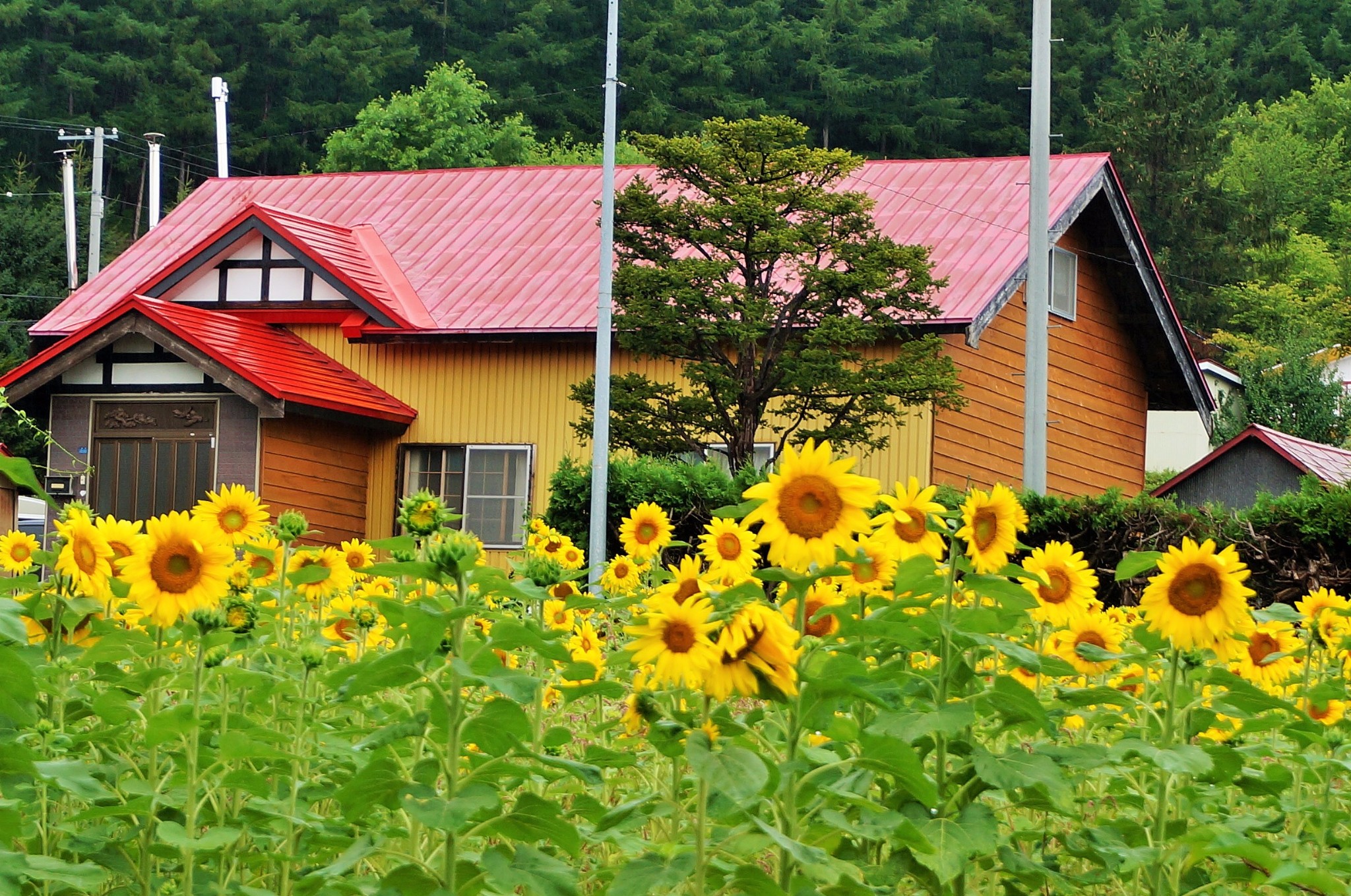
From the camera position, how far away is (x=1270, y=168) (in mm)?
57750

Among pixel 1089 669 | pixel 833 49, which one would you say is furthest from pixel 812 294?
pixel 833 49

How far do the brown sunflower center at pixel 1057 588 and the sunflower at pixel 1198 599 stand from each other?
0.97 meters

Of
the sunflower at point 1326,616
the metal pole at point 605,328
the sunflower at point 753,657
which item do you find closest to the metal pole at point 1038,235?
the metal pole at point 605,328

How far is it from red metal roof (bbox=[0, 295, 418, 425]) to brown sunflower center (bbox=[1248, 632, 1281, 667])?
16722 mm

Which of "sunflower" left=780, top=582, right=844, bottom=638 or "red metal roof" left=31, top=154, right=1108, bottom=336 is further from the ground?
"red metal roof" left=31, top=154, right=1108, bottom=336

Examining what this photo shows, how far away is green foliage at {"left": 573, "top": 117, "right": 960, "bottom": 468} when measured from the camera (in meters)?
18.3

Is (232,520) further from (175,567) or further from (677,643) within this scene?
(677,643)

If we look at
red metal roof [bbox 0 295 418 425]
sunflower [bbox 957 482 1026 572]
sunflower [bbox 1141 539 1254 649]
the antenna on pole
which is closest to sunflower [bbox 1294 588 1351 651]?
sunflower [bbox 1141 539 1254 649]

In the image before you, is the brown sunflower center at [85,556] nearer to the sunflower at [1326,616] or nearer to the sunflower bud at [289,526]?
the sunflower bud at [289,526]

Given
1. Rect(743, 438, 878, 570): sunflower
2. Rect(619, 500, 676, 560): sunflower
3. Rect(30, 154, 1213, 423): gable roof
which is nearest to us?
Rect(743, 438, 878, 570): sunflower

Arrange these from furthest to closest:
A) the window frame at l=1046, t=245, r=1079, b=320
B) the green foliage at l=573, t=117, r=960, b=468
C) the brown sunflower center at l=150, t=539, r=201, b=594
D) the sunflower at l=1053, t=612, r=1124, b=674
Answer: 1. the window frame at l=1046, t=245, r=1079, b=320
2. the green foliage at l=573, t=117, r=960, b=468
3. the sunflower at l=1053, t=612, r=1124, b=674
4. the brown sunflower center at l=150, t=539, r=201, b=594

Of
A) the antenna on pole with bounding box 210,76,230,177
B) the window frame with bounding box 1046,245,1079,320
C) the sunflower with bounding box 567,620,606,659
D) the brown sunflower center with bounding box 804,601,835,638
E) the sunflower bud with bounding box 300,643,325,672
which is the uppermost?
the antenna on pole with bounding box 210,76,230,177

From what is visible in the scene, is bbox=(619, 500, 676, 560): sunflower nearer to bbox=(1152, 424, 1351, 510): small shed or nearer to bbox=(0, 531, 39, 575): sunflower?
bbox=(0, 531, 39, 575): sunflower

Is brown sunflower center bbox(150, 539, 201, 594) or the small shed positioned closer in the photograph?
brown sunflower center bbox(150, 539, 201, 594)
